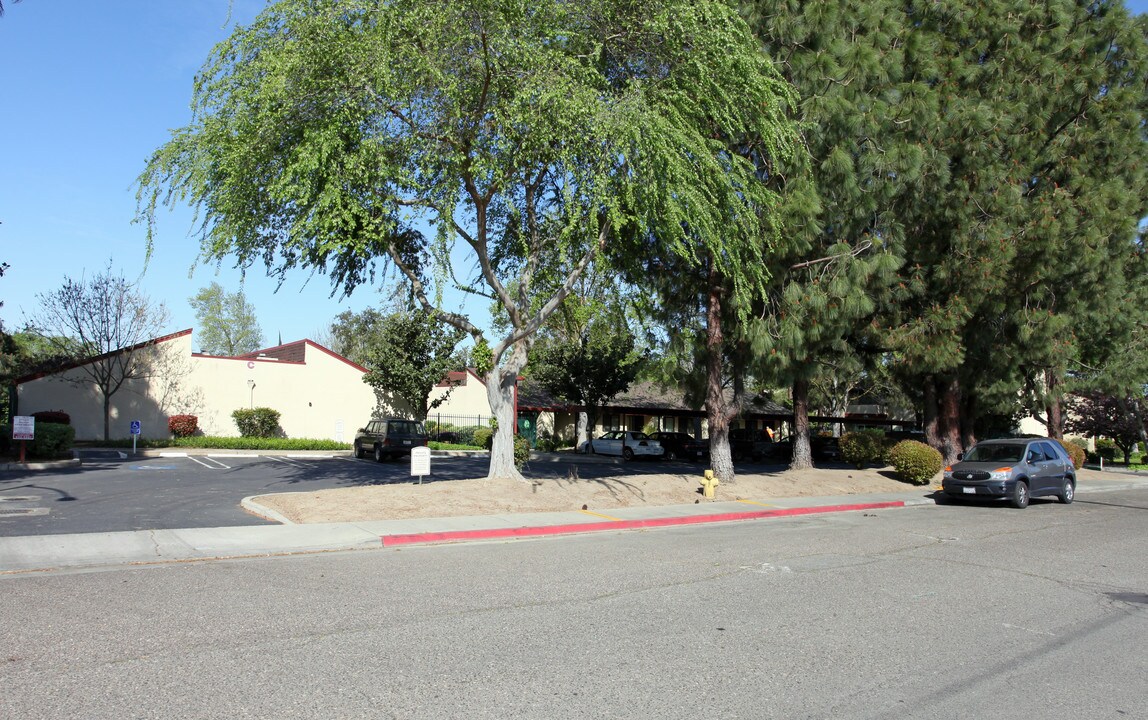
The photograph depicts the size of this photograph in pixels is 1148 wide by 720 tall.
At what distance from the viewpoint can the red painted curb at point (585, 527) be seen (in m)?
12.1

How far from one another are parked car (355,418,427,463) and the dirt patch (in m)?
12.5

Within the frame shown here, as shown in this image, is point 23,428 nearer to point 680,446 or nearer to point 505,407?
point 505,407

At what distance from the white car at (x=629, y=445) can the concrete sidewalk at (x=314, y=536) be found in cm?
1905

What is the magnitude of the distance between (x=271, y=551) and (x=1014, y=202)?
2029cm

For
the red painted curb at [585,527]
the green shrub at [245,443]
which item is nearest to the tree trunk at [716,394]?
the red painted curb at [585,527]

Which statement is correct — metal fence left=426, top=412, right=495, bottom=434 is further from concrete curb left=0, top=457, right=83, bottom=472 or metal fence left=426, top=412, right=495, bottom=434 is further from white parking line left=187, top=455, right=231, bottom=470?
concrete curb left=0, top=457, right=83, bottom=472

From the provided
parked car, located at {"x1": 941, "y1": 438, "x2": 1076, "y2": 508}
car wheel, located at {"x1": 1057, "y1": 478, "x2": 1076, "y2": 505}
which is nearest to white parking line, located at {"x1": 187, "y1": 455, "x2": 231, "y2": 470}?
parked car, located at {"x1": 941, "y1": 438, "x2": 1076, "y2": 508}

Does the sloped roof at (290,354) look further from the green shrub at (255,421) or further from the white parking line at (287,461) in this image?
the white parking line at (287,461)

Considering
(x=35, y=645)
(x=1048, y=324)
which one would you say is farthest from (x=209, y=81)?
(x=1048, y=324)

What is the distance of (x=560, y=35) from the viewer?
1474 cm

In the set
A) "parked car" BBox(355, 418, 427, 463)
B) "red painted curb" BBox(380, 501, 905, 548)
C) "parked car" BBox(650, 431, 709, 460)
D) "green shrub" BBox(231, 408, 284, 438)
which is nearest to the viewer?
"red painted curb" BBox(380, 501, 905, 548)

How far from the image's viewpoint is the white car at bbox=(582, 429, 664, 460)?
36531 millimetres

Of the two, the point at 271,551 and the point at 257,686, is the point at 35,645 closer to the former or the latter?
the point at 257,686

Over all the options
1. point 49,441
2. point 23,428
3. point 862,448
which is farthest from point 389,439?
point 862,448
